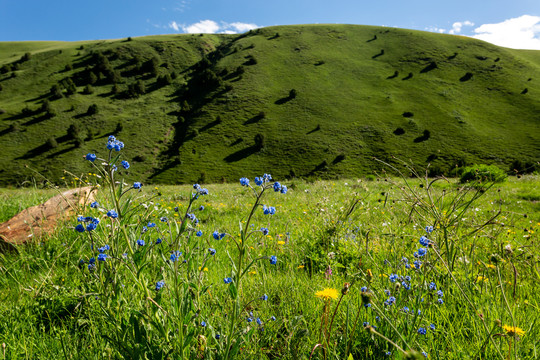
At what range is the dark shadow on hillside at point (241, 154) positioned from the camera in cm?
6057

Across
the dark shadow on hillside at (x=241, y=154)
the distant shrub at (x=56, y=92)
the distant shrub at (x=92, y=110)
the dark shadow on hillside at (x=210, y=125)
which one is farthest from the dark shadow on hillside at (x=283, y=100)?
the distant shrub at (x=56, y=92)

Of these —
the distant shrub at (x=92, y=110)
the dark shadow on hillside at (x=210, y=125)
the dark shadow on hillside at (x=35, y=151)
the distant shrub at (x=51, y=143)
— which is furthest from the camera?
the distant shrub at (x=92, y=110)

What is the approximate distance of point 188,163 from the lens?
6053cm

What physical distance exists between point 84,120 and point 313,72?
6623 cm

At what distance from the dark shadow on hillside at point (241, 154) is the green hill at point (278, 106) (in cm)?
24

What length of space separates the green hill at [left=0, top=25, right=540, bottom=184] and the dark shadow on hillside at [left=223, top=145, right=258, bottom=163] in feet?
0.77

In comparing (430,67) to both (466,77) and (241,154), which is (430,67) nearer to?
(466,77)

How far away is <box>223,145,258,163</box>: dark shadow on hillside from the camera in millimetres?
60569

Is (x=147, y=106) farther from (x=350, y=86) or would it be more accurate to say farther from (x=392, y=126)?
(x=392, y=126)

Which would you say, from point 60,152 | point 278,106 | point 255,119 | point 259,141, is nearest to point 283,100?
point 278,106

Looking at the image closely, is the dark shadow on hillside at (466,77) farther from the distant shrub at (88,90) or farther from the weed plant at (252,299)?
the distant shrub at (88,90)

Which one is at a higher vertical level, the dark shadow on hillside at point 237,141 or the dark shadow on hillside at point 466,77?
the dark shadow on hillside at point 466,77

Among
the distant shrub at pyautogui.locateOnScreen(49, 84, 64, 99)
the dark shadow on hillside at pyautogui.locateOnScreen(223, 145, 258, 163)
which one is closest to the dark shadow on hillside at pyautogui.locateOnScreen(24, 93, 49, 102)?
the distant shrub at pyautogui.locateOnScreen(49, 84, 64, 99)

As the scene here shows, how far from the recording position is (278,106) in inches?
2849
